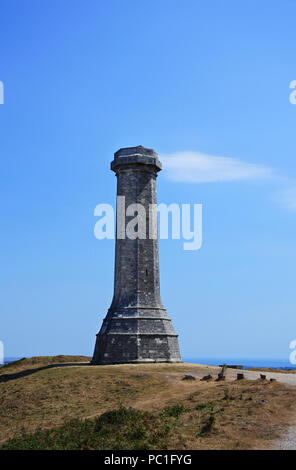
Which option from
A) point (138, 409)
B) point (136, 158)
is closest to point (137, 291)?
point (136, 158)

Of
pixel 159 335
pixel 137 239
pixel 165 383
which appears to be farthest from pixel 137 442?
pixel 137 239

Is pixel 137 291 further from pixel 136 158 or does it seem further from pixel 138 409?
pixel 138 409

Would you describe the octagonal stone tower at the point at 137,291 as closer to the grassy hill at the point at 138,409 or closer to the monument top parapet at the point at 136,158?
the monument top parapet at the point at 136,158

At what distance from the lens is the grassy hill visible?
1570 cm

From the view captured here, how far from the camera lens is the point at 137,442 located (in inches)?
605

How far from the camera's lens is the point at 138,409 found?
20578 millimetres

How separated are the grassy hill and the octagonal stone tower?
2.15 m

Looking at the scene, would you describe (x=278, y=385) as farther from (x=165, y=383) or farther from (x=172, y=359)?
(x=172, y=359)

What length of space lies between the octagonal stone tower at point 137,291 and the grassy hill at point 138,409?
7.04 ft

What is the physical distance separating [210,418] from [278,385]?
6435 millimetres

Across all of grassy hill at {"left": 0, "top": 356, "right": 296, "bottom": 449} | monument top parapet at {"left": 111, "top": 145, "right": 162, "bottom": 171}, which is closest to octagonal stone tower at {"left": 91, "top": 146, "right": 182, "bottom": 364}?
monument top parapet at {"left": 111, "top": 145, "right": 162, "bottom": 171}

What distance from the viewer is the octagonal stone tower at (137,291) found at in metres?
33.1

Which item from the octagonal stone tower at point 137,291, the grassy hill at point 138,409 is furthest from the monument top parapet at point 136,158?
the grassy hill at point 138,409
